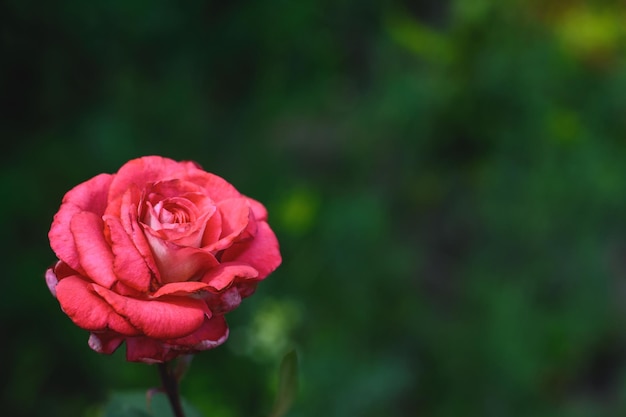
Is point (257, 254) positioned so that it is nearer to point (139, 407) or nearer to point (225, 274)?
point (225, 274)

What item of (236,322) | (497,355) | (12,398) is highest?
(497,355)

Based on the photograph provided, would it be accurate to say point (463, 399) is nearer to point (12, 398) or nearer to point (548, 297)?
point (548, 297)

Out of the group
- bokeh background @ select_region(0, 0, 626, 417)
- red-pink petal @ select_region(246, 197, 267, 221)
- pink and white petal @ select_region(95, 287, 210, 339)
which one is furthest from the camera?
bokeh background @ select_region(0, 0, 626, 417)

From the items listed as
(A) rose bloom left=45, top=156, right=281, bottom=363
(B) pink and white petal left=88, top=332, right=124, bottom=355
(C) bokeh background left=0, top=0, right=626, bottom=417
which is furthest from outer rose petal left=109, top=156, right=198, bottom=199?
(C) bokeh background left=0, top=0, right=626, bottom=417

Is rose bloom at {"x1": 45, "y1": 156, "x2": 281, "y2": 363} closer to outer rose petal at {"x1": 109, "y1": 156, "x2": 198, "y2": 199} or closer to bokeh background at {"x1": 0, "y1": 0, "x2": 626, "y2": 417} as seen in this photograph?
outer rose petal at {"x1": 109, "y1": 156, "x2": 198, "y2": 199}

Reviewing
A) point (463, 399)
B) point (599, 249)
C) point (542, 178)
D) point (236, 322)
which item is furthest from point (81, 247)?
point (599, 249)
